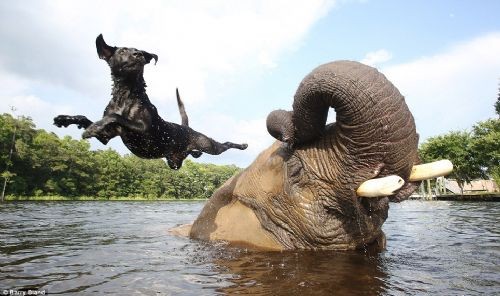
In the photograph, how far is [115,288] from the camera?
3584mm

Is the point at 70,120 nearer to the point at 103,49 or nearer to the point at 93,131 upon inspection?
the point at 93,131

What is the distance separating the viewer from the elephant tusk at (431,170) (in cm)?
421

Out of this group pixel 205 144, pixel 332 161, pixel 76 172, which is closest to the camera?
pixel 332 161

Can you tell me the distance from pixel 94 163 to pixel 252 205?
75168 millimetres

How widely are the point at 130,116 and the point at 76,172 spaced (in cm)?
6972

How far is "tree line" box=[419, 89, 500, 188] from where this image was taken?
41062 millimetres

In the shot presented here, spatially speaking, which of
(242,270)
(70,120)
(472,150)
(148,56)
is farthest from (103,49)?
(472,150)

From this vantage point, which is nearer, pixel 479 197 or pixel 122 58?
pixel 122 58

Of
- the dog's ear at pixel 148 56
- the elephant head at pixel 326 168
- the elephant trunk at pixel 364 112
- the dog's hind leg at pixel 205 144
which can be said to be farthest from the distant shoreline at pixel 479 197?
the dog's ear at pixel 148 56

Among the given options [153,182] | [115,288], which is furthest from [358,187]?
[153,182]

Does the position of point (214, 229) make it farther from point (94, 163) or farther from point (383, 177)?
point (94, 163)

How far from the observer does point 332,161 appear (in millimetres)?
4730

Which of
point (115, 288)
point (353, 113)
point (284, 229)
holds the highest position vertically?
point (353, 113)

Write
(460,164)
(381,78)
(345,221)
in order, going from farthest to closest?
1. (460,164)
2. (345,221)
3. (381,78)
